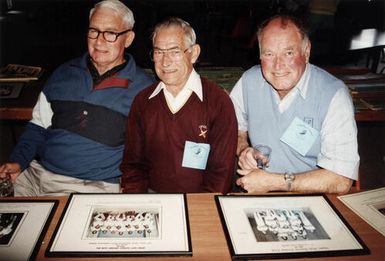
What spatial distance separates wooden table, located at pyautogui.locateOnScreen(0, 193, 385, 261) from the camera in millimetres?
1270

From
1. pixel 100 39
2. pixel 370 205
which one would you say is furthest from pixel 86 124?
pixel 370 205

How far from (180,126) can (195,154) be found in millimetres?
202

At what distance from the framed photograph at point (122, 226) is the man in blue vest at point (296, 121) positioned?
0.56 m

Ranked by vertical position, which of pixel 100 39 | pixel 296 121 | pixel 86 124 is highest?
pixel 100 39

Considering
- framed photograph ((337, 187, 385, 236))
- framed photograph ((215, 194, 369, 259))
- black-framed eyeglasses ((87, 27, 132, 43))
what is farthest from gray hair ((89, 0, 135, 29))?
framed photograph ((337, 187, 385, 236))

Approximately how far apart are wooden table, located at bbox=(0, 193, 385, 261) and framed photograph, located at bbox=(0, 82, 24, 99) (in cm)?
198

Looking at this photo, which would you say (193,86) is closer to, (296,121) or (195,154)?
(195,154)

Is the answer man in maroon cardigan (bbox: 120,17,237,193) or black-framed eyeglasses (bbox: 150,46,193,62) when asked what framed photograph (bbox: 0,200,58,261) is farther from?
black-framed eyeglasses (bbox: 150,46,193,62)

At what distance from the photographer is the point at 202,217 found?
148 cm

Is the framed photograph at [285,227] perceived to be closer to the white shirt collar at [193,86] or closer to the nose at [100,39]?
the white shirt collar at [193,86]

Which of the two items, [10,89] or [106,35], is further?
[10,89]

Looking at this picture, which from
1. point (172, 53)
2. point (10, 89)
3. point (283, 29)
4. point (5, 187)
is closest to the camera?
point (5, 187)

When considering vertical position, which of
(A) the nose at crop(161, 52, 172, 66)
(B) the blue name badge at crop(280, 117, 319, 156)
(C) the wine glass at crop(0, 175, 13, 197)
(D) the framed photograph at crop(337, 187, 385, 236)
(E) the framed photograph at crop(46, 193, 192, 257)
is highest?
(A) the nose at crop(161, 52, 172, 66)

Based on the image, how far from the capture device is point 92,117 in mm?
2340
